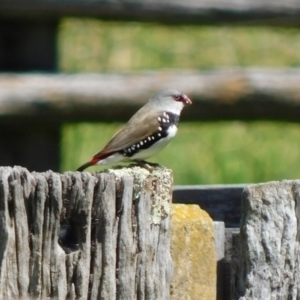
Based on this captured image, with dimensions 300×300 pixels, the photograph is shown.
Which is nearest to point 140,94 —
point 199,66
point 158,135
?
point 158,135

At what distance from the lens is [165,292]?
2.43m

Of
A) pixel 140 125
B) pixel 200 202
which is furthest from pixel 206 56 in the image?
pixel 200 202

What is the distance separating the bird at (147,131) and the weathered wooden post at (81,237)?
2.24 meters

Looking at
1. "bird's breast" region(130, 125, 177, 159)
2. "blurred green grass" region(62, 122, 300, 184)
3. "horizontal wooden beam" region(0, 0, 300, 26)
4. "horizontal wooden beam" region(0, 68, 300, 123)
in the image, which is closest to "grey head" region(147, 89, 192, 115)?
"bird's breast" region(130, 125, 177, 159)

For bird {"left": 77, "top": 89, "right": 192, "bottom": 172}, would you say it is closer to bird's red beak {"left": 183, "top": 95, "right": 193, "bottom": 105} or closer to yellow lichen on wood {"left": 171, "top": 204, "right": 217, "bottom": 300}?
bird's red beak {"left": 183, "top": 95, "right": 193, "bottom": 105}

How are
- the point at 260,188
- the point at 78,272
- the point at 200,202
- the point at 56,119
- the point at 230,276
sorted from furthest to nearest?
the point at 56,119 → the point at 200,202 → the point at 230,276 → the point at 260,188 → the point at 78,272

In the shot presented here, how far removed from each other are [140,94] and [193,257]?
9.49 ft

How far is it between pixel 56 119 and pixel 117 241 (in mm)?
3139

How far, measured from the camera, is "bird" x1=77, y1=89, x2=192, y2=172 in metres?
4.73

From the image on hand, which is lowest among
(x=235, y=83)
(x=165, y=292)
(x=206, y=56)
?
(x=165, y=292)

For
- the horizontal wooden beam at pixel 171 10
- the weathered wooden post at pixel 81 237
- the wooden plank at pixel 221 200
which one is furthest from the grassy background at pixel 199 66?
the weathered wooden post at pixel 81 237

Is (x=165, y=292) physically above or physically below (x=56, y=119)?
below

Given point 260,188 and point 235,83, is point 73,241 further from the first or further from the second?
point 235,83

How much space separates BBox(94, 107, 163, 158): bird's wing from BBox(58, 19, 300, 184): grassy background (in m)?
2.53
